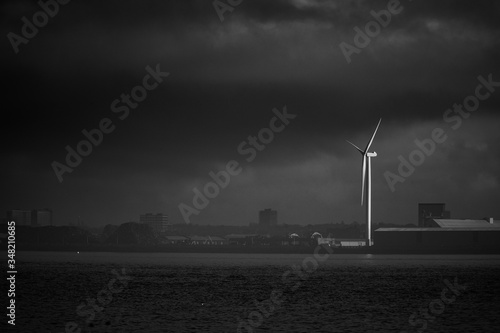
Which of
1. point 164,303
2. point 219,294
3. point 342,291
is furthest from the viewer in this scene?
point 342,291

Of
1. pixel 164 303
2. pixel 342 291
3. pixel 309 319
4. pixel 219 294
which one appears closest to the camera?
pixel 309 319

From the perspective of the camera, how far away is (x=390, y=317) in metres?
74.4

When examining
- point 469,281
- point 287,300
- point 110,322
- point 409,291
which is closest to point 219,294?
point 287,300

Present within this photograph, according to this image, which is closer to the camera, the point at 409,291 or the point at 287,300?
the point at 287,300

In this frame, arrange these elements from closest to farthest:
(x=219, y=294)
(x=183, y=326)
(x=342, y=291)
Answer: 1. (x=183, y=326)
2. (x=219, y=294)
3. (x=342, y=291)

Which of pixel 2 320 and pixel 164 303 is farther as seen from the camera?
pixel 164 303

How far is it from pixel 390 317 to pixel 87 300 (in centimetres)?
3423

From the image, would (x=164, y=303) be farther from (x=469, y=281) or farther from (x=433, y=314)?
(x=469, y=281)

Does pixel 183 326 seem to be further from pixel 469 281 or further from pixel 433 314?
pixel 469 281

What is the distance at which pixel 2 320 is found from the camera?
6694 centimetres

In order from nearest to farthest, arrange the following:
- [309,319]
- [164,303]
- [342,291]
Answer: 1. [309,319]
2. [164,303]
3. [342,291]

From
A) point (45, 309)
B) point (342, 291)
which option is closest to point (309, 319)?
point (45, 309)

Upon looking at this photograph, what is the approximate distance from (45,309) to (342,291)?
45.0 m

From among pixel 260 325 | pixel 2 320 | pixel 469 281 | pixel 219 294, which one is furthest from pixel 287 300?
pixel 469 281
